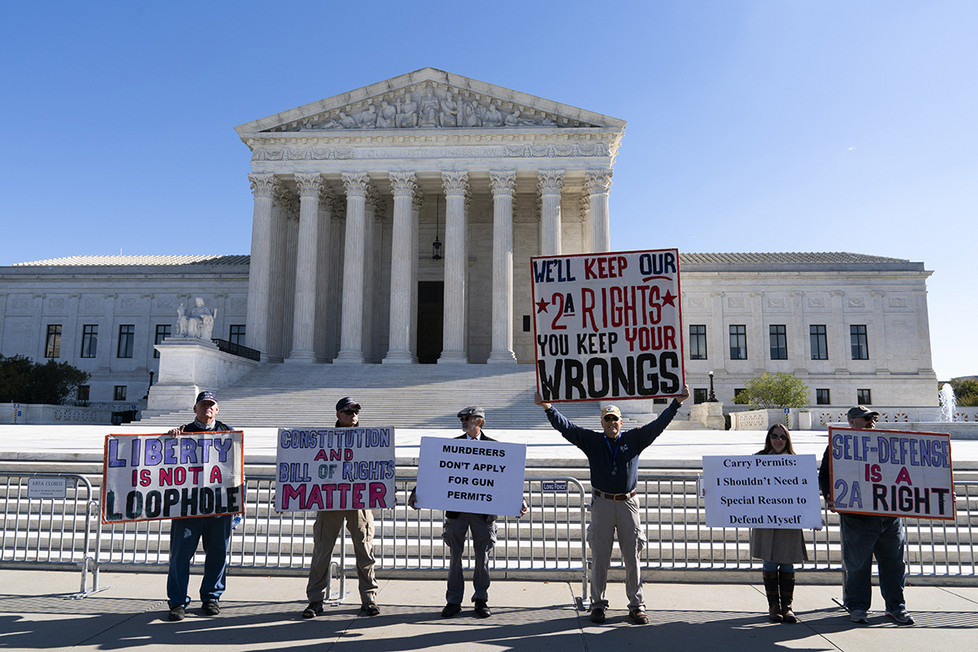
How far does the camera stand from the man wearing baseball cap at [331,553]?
21.2ft

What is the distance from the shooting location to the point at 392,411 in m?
26.3

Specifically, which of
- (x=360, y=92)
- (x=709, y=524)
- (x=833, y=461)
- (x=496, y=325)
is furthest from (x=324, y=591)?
(x=360, y=92)

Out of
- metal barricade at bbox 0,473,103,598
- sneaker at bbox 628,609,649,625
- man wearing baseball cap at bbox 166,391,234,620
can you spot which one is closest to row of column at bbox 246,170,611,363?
metal barricade at bbox 0,473,103,598

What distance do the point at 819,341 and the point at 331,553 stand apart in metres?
45.2

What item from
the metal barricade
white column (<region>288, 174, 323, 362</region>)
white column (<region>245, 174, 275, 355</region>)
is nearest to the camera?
the metal barricade

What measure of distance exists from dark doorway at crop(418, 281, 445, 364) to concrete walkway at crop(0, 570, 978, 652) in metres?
35.5

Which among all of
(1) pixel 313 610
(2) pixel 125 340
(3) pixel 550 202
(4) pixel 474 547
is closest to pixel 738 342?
(3) pixel 550 202

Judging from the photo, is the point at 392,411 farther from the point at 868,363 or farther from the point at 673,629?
the point at 868,363

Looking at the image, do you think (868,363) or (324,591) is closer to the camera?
(324,591)

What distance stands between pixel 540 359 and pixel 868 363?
4502 centimetres

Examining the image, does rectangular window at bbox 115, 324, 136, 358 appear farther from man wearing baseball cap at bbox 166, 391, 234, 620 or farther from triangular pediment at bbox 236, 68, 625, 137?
man wearing baseball cap at bbox 166, 391, 234, 620

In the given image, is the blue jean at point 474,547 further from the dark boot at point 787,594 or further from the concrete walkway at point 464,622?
the dark boot at point 787,594

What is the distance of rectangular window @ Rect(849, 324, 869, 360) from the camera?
4428 centimetres

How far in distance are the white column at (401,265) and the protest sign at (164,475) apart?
2774 cm
